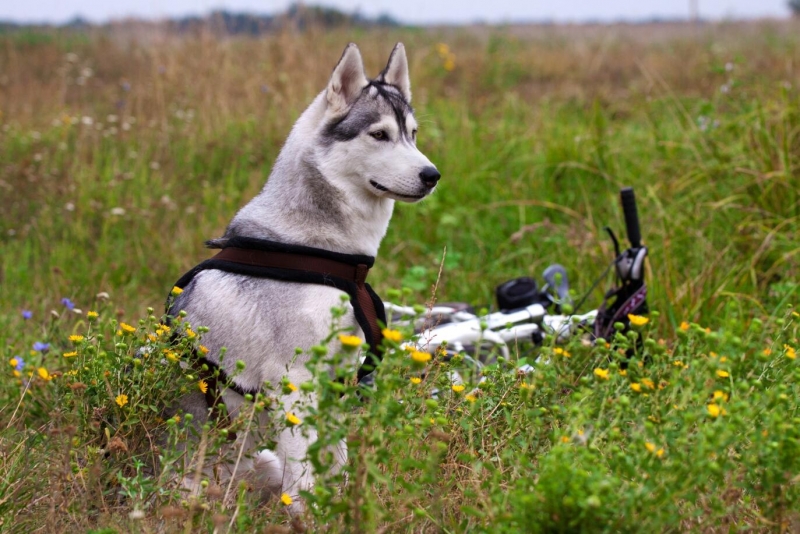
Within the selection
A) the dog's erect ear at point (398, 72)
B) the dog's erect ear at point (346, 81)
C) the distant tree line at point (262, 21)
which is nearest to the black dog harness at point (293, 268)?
the dog's erect ear at point (346, 81)

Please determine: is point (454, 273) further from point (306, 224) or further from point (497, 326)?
point (306, 224)

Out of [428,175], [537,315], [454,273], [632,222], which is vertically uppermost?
[428,175]

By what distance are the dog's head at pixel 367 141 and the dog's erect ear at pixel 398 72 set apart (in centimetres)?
23

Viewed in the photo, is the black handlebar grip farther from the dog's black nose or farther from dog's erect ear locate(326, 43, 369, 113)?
dog's erect ear locate(326, 43, 369, 113)

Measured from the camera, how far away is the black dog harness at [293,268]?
250 cm

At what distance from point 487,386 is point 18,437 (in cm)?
179

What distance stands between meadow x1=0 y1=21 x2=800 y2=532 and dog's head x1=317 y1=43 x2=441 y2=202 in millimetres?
447

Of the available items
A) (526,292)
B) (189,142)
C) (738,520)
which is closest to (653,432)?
(738,520)

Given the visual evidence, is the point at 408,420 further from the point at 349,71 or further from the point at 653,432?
the point at 349,71

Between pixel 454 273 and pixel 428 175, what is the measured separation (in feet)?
7.42

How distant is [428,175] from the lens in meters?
2.75

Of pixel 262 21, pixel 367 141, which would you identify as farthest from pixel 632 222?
pixel 262 21

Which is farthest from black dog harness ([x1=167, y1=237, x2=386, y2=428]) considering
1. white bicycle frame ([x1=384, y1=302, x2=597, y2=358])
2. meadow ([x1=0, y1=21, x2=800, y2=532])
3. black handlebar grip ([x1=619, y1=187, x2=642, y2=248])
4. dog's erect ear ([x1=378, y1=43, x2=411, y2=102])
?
black handlebar grip ([x1=619, y1=187, x2=642, y2=248])

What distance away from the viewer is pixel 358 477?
1.71 metres
